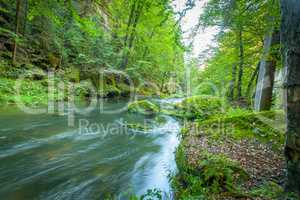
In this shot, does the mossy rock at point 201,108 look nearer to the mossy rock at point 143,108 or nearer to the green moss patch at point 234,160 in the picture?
the mossy rock at point 143,108

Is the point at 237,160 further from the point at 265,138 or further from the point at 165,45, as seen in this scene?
the point at 165,45

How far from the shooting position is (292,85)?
9.01ft

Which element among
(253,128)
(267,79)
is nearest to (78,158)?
(253,128)

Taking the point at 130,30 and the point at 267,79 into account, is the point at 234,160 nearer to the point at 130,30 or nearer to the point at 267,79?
the point at 267,79

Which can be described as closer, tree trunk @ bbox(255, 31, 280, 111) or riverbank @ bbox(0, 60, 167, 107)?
tree trunk @ bbox(255, 31, 280, 111)

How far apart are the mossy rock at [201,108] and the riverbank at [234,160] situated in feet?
12.9

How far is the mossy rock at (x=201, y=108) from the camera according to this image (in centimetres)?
1126

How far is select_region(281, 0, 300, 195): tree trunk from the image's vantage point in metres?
2.66

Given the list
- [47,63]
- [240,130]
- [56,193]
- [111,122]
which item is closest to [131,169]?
[56,193]

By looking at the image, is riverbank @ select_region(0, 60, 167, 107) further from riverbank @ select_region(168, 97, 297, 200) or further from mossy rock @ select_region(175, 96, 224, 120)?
riverbank @ select_region(168, 97, 297, 200)

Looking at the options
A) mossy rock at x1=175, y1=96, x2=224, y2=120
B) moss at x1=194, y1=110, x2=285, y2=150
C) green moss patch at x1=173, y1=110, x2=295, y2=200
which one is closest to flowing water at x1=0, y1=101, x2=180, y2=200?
green moss patch at x1=173, y1=110, x2=295, y2=200

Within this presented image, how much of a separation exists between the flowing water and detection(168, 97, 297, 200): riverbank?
68 centimetres

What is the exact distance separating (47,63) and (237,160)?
46.9 feet

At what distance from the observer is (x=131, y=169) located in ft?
17.2
